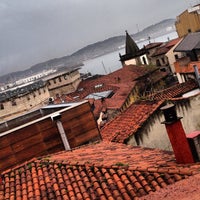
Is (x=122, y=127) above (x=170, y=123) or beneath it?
beneath

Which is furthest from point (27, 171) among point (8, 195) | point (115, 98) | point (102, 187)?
point (115, 98)

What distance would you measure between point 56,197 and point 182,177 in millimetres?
3333

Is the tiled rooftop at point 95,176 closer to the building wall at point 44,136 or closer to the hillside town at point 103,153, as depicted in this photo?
the hillside town at point 103,153

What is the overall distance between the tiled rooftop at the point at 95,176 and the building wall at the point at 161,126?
487 centimetres

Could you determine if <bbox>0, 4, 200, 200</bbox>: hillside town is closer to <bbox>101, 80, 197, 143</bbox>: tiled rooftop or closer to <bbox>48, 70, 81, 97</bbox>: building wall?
<bbox>101, 80, 197, 143</bbox>: tiled rooftop

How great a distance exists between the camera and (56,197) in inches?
371

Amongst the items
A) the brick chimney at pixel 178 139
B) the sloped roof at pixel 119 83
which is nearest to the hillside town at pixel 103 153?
the brick chimney at pixel 178 139

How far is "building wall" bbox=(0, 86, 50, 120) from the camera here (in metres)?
57.4

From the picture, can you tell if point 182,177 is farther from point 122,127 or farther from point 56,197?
point 122,127

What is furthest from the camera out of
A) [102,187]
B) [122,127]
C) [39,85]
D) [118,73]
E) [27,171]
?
[39,85]

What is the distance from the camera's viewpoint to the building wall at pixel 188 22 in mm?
70175

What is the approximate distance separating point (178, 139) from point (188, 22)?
67.4m

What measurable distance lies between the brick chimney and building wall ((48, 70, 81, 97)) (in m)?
67.5

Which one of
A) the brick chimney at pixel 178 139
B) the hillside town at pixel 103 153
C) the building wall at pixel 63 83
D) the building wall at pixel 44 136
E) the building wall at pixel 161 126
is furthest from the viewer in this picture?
the building wall at pixel 63 83
